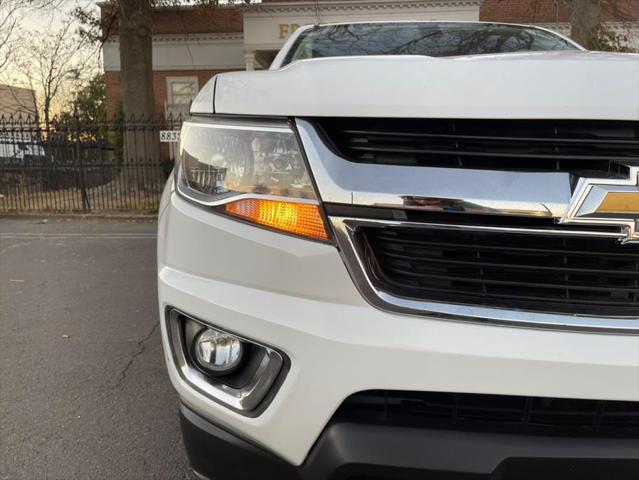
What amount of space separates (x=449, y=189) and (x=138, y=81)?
1327 centimetres

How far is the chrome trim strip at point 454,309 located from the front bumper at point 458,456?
27cm

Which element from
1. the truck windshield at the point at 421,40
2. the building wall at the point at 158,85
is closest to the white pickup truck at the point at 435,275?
the truck windshield at the point at 421,40

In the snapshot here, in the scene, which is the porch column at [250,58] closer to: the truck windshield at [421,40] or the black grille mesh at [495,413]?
the truck windshield at [421,40]

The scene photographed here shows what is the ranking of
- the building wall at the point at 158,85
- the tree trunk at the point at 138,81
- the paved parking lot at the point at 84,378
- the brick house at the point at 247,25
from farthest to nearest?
the building wall at the point at 158,85 → the brick house at the point at 247,25 → the tree trunk at the point at 138,81 → the paved parking lot at the point at 84,378

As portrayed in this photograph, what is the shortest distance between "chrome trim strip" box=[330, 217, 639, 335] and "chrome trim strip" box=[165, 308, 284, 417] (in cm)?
29

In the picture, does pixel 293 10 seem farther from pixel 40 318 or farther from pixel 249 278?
pixel 249 278

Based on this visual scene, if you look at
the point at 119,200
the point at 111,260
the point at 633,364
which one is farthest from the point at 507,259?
the point at 119,200

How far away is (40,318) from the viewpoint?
432 centimetres

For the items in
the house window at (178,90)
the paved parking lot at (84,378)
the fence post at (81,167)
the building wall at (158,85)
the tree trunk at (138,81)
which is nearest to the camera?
the paved parking lot at (84,378)

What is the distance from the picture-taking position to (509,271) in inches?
51.6

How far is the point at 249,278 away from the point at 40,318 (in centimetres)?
368

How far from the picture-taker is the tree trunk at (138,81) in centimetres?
1228

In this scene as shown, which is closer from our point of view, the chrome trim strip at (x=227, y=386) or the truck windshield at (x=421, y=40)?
the chrome trim strip at (x=227, y=386)

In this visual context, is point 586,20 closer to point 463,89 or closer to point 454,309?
point 463,89
